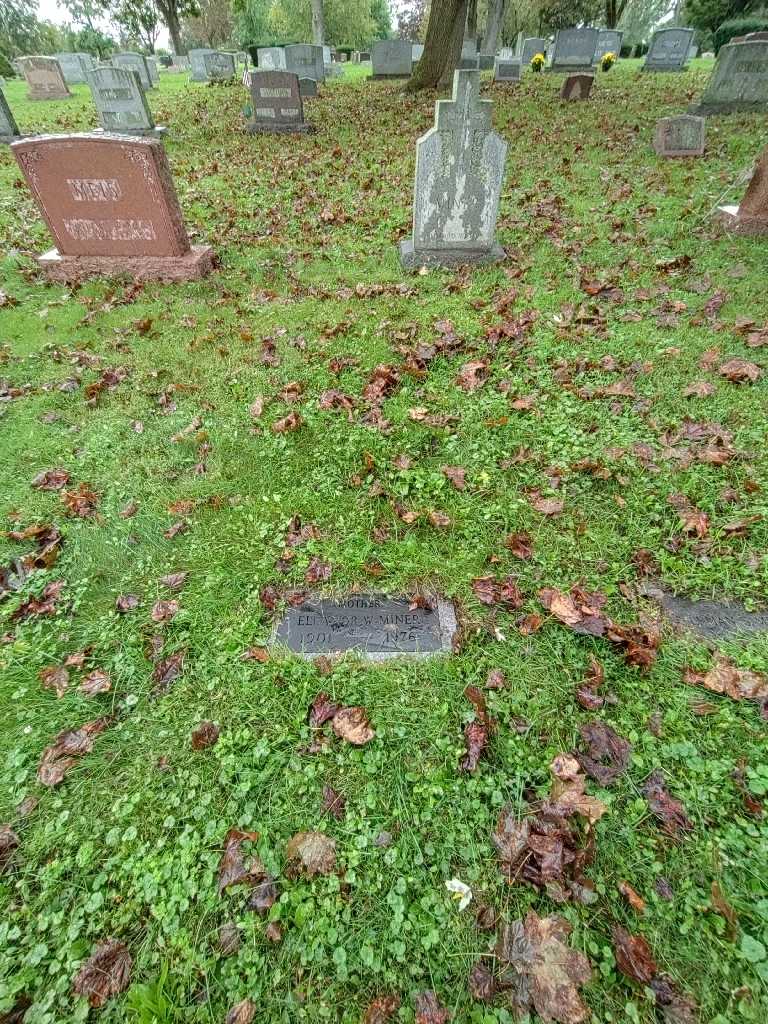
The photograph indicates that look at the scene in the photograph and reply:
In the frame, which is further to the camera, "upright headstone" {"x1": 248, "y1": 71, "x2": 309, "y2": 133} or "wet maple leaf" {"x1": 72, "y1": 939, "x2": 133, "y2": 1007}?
"upright headstone" {"x1": 248, "y1": 71, "x2": 309, "y2": 133}

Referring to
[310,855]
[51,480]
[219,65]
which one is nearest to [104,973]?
[310,855]

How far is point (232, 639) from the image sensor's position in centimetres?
259

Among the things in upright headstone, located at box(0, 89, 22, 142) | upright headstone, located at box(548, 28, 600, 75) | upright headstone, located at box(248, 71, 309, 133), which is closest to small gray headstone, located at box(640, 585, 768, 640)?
upright headstone, located at box(248, 71, 309, 133)

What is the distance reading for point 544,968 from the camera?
5.38ft

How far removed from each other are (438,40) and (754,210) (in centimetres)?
1300

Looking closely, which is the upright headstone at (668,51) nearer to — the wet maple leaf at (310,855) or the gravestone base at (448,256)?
the gravestone base at (448,256)

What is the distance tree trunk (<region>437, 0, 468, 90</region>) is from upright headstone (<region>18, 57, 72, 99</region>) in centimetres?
1340

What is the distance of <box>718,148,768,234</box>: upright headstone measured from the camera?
542 centimetres

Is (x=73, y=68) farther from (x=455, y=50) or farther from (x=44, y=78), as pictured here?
(x=455, y=50)

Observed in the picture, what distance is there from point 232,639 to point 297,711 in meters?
0.55

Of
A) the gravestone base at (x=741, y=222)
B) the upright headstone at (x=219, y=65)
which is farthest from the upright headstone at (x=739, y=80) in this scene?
the upright headstone at (x=219, y=65)

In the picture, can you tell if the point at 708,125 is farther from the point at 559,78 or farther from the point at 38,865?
the point at 38,865

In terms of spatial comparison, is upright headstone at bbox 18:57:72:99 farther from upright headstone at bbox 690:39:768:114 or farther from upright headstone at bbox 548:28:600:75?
upright headstone at bbox 690:39:768:114

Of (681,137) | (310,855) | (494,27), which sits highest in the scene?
(494,27)
